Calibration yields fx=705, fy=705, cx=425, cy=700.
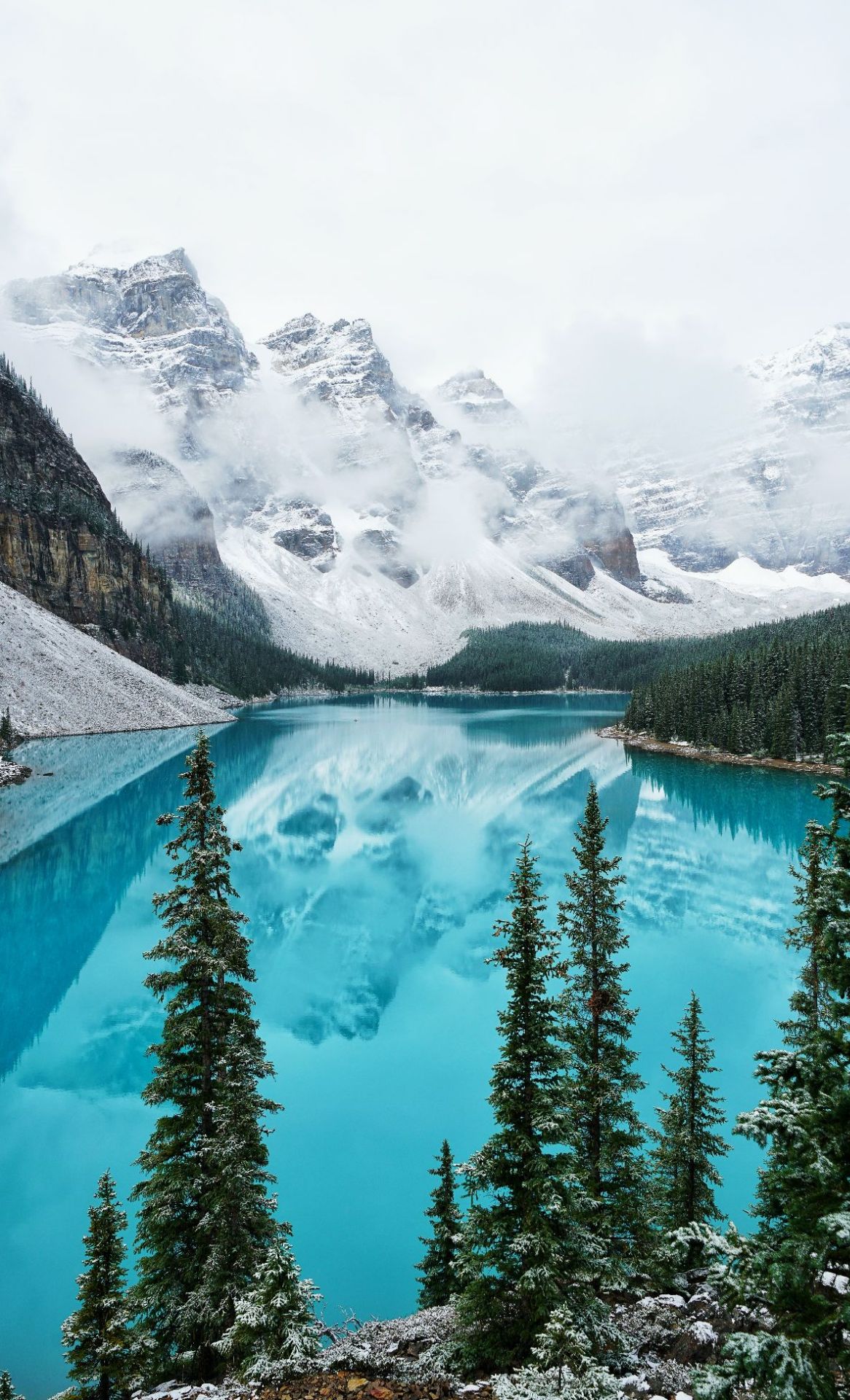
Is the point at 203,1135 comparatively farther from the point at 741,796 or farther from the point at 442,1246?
the point at 741,796

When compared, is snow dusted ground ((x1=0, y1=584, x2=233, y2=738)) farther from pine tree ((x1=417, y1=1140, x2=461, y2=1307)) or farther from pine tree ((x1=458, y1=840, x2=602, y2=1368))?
pine tree ((x1=458, y1=840, x2=602, y2=1368))

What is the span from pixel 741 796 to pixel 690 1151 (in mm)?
60723

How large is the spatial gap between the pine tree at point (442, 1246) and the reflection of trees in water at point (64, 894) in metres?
17.7

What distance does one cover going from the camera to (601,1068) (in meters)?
14.2

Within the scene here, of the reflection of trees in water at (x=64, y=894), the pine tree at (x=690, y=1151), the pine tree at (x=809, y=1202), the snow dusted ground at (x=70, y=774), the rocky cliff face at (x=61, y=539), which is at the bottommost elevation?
the reflection of trees in water at (x=64, y=894)

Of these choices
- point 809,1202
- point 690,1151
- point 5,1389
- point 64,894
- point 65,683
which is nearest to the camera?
point 809,1202

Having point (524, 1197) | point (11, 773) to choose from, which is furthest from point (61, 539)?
point (524, 1197)

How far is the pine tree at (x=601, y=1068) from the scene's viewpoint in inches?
511

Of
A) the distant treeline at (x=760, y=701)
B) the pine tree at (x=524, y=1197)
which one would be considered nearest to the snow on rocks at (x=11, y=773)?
the pine tree at (x=524, y=1197)

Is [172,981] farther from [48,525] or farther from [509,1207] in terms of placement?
[48,525]

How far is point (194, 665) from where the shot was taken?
170 m

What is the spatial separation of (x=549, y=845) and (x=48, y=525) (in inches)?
4782

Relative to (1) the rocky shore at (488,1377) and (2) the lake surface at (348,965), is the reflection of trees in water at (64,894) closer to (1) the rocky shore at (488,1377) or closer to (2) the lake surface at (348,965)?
(2) the lake surface at (348,965)

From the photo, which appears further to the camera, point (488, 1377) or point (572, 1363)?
point (488, 1377)
